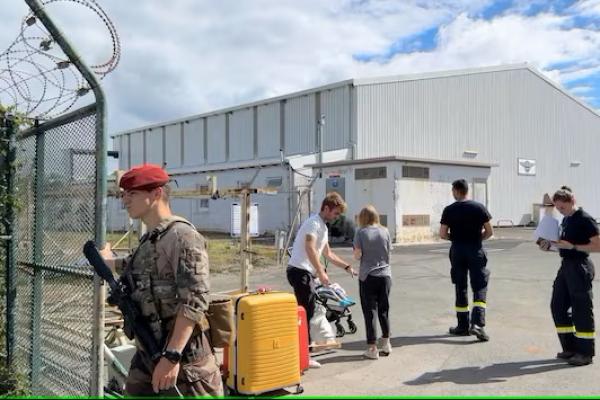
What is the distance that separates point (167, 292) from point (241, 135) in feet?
110

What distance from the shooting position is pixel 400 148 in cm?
3036

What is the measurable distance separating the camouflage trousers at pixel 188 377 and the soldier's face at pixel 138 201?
78cm

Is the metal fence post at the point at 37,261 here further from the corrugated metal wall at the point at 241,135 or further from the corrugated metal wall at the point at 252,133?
the corrugated metal wall at the point at 241,135

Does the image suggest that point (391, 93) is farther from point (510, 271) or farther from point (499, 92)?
point (510, 271)

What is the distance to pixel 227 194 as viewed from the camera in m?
10.0

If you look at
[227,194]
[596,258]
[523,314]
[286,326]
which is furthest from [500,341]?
[596,258]

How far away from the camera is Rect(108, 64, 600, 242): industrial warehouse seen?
916 inches

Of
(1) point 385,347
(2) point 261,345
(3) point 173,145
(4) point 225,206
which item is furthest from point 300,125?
(2) point 261,345

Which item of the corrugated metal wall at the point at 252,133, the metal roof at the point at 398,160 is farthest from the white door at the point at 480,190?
the corrugated metal wall at the point at 252,133

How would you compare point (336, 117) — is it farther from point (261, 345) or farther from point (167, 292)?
point (167, 292)

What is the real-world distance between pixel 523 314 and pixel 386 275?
3509mm

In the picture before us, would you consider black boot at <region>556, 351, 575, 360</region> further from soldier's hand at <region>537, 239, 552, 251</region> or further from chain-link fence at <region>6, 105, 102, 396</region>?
chain-link fence at <region>6, 105, 102, 396</region>

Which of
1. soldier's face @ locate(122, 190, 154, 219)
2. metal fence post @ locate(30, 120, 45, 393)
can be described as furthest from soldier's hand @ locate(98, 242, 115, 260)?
metal fence post @ locate(30, 120, 45, 393)

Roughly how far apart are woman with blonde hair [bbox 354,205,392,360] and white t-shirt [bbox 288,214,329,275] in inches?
21.6
